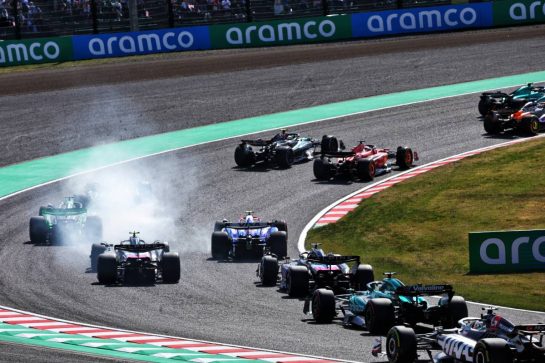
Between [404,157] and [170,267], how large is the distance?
1371cm

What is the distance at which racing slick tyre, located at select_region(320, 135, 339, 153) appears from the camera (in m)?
39.8

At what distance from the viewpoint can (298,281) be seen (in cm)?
2495

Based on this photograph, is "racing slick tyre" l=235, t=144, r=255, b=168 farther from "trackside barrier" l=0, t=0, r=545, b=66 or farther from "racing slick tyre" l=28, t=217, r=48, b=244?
"trackside barrier" l=0, t=0, r=545, b=66

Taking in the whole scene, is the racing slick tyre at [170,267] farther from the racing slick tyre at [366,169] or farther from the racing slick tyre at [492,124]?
the racing slick tyre at [492,124]

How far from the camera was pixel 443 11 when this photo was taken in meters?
57.4

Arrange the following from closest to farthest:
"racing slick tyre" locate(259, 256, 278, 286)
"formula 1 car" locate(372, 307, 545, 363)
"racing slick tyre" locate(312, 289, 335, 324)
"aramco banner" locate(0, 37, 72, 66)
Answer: "formula 1 car" locate(372, 307, 545, 363), "racing slick tyre" locate(312, 289, 335, 324), "racing slick tyre" locate(259, 256, 278, 286), "aramco banner" locate(0, 37, 72, 66)

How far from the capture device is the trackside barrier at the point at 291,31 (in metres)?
57.0

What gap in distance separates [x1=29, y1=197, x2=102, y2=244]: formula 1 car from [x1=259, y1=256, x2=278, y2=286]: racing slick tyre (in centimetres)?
707

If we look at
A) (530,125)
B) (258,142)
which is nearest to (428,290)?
(258,142)

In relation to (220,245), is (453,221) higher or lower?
lower

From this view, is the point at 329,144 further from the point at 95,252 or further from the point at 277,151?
the point at 95,252

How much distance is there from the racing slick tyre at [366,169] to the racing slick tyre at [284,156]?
2817 mm

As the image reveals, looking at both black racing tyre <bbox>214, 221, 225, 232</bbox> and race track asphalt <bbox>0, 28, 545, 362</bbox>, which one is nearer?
race track asphalt <bbox>0, 28, 545, 362</bbox>

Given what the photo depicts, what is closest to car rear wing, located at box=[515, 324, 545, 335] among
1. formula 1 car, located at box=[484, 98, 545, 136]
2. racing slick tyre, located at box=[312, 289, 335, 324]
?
racing slick tyre, located at box=[312, 289, 335, 324]
